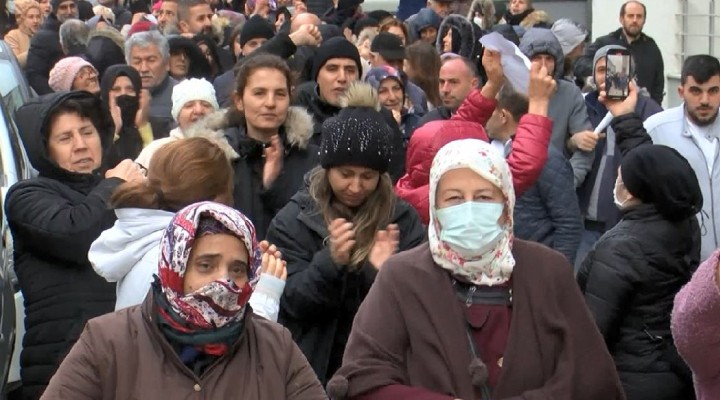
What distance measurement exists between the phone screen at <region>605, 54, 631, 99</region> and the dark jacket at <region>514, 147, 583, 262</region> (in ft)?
2.03

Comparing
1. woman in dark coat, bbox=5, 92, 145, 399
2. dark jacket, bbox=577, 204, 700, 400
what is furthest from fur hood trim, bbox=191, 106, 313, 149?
dark jacket, bbox=577, 204, 700, 400

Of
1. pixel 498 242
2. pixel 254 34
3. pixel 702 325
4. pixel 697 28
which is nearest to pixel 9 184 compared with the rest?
pixel 498 242

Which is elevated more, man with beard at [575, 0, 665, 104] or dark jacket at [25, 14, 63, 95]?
dark jacket at [25, 14, 63, 95]

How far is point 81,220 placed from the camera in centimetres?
591

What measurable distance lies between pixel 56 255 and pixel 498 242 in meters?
2.04

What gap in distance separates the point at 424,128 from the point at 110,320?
2.64 m

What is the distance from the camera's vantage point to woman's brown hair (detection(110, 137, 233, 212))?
5184 mm

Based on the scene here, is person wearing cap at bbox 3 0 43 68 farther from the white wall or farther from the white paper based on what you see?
the white paper

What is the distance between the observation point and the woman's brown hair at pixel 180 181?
17.0 feet

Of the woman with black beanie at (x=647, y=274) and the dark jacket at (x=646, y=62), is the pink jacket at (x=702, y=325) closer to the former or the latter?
the woman with black beanie at (x=647, y=274)

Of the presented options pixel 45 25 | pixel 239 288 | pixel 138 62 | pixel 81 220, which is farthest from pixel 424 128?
pixel 45 25

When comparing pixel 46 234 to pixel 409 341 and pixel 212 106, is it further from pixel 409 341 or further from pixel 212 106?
pixel 212 106

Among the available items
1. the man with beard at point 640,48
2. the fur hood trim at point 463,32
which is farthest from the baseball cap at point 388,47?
the man with beard at point 640,48

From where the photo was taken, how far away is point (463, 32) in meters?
11.9
